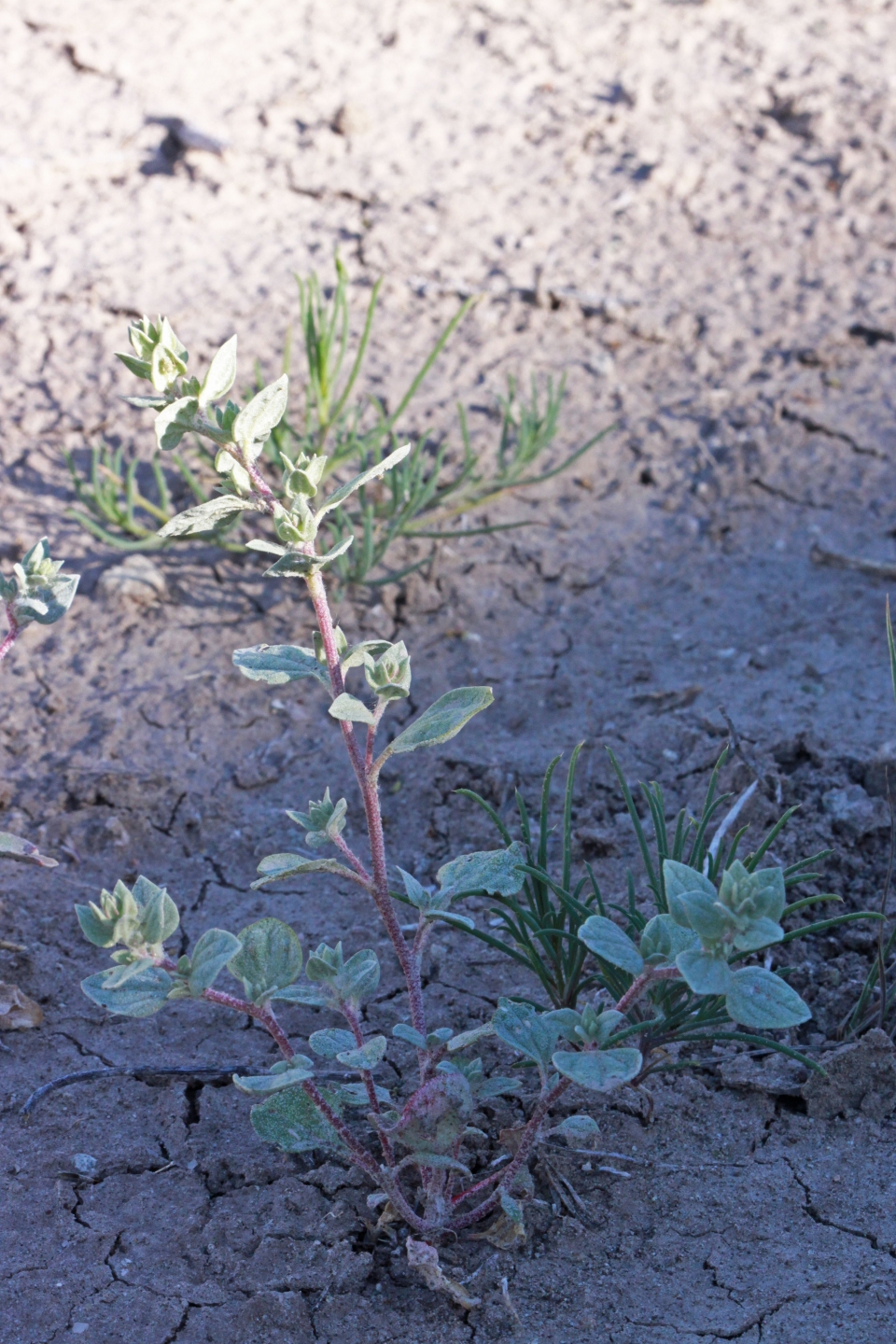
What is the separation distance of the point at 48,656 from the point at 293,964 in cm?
158

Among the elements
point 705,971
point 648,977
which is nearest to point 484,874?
point 648,977

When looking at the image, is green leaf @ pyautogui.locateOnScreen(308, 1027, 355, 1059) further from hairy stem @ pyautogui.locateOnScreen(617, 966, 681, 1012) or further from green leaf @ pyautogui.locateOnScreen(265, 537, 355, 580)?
green leaf @ pyautogui.locateOnScreen(265, 537, 355, 580)

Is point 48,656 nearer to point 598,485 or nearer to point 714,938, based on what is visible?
point 598,485

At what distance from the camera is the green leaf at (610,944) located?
1.41m

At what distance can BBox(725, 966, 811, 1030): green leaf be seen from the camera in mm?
1309

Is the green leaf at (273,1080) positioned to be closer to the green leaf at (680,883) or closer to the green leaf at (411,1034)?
the green leaf at (411,1034)

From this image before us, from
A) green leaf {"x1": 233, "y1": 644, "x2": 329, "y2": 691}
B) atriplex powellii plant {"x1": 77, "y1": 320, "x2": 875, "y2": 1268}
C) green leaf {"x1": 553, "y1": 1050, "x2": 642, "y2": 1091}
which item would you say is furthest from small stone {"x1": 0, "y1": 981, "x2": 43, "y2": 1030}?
green leaf {"x1": 553, "y1": 1050, "x2": 642, "y2": 1091}

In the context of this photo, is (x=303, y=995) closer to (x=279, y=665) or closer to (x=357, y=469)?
(x=279, y=665)

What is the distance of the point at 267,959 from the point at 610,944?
0.46 m

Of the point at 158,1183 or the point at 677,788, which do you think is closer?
the point at 158,1183

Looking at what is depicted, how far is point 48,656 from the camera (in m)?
2.85

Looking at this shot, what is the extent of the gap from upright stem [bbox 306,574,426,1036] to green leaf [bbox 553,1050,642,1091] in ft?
0.98

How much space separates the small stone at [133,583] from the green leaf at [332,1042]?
1.65 meters

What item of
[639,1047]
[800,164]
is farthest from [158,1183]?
[800,164]
